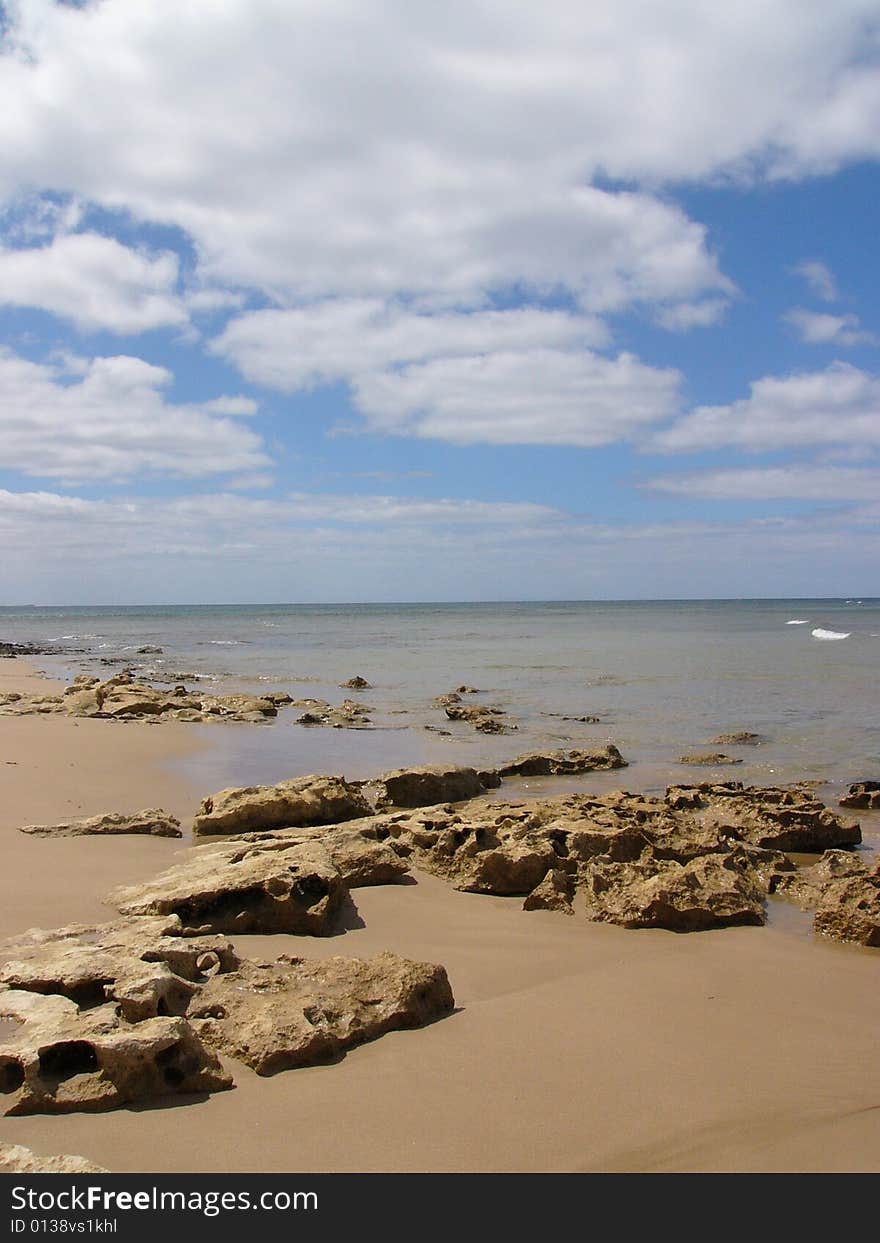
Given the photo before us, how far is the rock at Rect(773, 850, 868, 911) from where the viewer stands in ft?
21.2

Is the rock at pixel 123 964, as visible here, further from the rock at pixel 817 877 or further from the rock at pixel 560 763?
the rock at pixel 560 763

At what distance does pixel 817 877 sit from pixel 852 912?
1130 mm

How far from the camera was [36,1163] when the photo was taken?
290 centimetres

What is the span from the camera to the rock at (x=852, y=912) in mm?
5652

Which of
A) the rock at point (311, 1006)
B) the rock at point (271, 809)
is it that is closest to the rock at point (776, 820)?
the rock at point (271, 809)

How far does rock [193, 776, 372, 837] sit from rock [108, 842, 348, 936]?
213 centimetres

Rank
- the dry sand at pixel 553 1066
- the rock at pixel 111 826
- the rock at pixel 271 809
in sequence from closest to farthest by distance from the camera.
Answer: the dry sand at pixel 553 1066, the rock at pixel 111 826, the rock at pixel 271 809

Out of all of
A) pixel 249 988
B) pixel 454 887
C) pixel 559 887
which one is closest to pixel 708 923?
pixel 559 887

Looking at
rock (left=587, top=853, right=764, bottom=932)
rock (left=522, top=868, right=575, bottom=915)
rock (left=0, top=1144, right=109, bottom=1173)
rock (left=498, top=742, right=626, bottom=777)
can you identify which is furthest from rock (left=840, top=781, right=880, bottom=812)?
rock (left=0, top=1144, right=109, bottom=1173)

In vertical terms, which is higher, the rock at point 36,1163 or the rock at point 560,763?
the rock at point 36,1163

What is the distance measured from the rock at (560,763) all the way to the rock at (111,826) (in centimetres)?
480

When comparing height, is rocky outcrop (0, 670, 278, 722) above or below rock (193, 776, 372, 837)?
below

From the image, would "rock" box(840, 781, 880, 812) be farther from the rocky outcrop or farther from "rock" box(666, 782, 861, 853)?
the rocky outcrop

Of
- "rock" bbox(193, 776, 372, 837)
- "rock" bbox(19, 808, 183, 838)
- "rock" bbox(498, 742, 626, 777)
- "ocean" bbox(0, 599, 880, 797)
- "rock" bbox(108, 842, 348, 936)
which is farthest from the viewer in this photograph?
"ocean" bbox(0, 599, 880, 797)
